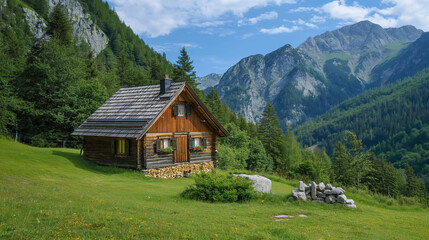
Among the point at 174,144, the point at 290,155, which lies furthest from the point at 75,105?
the point at 290,155

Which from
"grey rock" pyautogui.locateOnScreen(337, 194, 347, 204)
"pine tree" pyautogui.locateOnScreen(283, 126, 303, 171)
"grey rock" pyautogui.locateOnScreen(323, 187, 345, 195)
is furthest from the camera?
"pine tree" pyautogui.locateOnScreen(283, 126, 303, 171)

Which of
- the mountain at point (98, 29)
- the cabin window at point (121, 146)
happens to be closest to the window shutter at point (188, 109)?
the cabin window at point (121, 146)

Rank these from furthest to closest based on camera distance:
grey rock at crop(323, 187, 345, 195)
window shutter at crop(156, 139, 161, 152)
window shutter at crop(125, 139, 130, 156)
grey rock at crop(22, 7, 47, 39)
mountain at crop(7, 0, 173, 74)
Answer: mountain at crop(7, 0, 173, 74) < grey rock at crop(22, 7, 47, 39) < window shutter at crop(156, 139, 161, 152) < window shutter at crop(125, 139, 130, 156) < grey rock at crop(323, 187, 345, 195)

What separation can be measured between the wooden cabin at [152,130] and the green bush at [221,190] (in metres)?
9.06

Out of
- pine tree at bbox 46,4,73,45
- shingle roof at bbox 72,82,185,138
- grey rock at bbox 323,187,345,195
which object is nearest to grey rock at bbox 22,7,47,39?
pine tree at bbox 46,4,73,45

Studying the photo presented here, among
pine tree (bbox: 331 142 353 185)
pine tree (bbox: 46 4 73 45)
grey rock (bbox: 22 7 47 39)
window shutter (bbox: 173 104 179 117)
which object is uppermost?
grey rock (bbox: 22 7 47 39)

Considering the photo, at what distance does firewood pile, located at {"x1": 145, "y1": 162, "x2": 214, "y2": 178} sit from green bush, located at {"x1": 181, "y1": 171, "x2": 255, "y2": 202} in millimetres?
10154

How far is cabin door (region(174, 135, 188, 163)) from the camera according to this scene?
27828 millimetres

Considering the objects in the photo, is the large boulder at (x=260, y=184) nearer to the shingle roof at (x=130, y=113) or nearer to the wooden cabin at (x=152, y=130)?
the wooden cabin at (x=152, y=130)

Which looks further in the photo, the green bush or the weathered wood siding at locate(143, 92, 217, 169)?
the weathered wood siding at locate(143, 92, 217, 169)

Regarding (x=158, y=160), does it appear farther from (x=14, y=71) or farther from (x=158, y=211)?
(x=14, y=71)

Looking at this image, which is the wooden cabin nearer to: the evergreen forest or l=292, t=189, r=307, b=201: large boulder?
the evergreen forest

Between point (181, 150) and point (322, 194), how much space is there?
15.4 meters

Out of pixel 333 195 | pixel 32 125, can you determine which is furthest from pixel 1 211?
pixel 32 125
